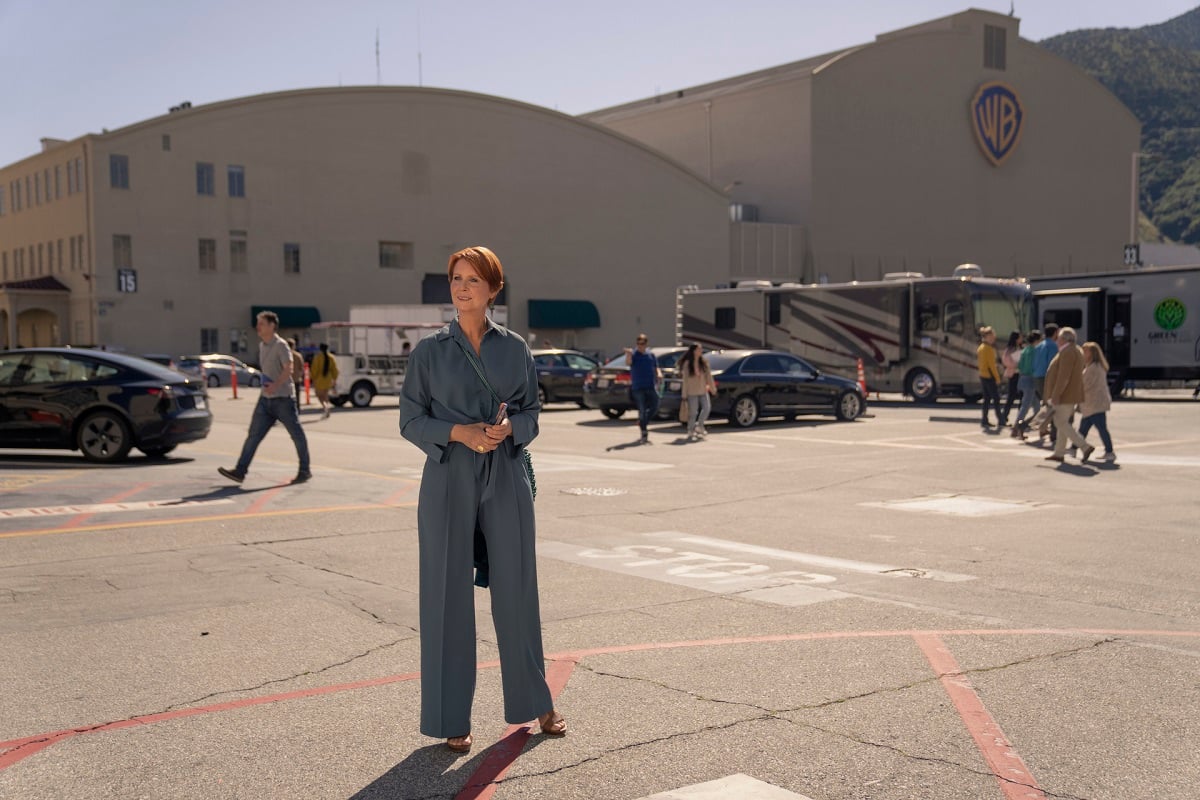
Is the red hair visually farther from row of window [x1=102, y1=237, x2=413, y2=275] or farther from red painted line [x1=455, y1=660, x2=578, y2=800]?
row of window [x1=102, y1=237, x2=413, y2=275]

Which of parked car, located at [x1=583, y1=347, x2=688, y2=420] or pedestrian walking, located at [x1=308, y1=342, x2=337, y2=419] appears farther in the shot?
pedestrian walking, located at [x1=308, y1=342, x2=337, y2=419]

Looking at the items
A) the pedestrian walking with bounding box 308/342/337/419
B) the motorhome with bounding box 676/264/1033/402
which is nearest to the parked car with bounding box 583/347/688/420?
the pedestrian walking with bounding box 308/342/337/419

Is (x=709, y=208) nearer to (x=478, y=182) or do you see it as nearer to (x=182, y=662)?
(x=478, y=182)

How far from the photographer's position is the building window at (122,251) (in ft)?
166

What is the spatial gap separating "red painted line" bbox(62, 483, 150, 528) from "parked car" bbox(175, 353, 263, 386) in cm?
3531

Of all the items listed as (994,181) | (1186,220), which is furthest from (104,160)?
(1186,220)

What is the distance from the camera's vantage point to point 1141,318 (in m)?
33.2

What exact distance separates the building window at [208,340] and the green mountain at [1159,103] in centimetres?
9920

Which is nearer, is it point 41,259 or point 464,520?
point 464,520

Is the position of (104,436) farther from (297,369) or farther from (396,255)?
(396,255)

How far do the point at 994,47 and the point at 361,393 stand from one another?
161 feet

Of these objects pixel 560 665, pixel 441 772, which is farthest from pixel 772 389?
pixel 441 772

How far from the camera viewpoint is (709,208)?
64812 millimetres

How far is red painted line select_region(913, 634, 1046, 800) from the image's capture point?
14.3 ft
